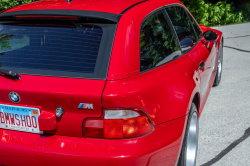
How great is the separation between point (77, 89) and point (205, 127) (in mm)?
2428

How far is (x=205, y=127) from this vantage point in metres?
3.84

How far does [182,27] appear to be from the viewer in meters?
3.32

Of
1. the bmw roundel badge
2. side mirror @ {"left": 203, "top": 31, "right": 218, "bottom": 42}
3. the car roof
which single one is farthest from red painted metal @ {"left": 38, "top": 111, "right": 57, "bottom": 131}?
side mirror @ {"left": 203, "top": 31, "right": 218, "bottom": 42}

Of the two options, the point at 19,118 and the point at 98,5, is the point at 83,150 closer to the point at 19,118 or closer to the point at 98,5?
the point at 19,118

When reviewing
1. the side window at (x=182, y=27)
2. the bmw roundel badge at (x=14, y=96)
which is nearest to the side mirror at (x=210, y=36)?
the side window at (x=182, y=27)

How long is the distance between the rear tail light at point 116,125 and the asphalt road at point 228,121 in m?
1.44

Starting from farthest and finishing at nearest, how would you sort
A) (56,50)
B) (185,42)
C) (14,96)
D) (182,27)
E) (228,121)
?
(228,121) < (182,27) < (185,42) < (56,50) < (14,96)

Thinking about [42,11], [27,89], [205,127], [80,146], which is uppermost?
[42,11]

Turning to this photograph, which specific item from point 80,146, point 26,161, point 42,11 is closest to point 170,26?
point 42,11

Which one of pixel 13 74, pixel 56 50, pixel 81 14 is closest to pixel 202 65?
pixel 81 14

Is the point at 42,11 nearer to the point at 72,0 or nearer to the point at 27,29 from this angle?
the point at 27,29

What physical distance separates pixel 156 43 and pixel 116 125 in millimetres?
895

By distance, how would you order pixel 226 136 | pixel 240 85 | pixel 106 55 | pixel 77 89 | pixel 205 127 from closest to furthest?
1. pixel 77 89
2. pixel 106 55
3. pixel 226 136
4. pixel 205 127
5. pixel 240 85

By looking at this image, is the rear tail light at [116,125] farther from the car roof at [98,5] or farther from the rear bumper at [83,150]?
the car roof at [98,5]
